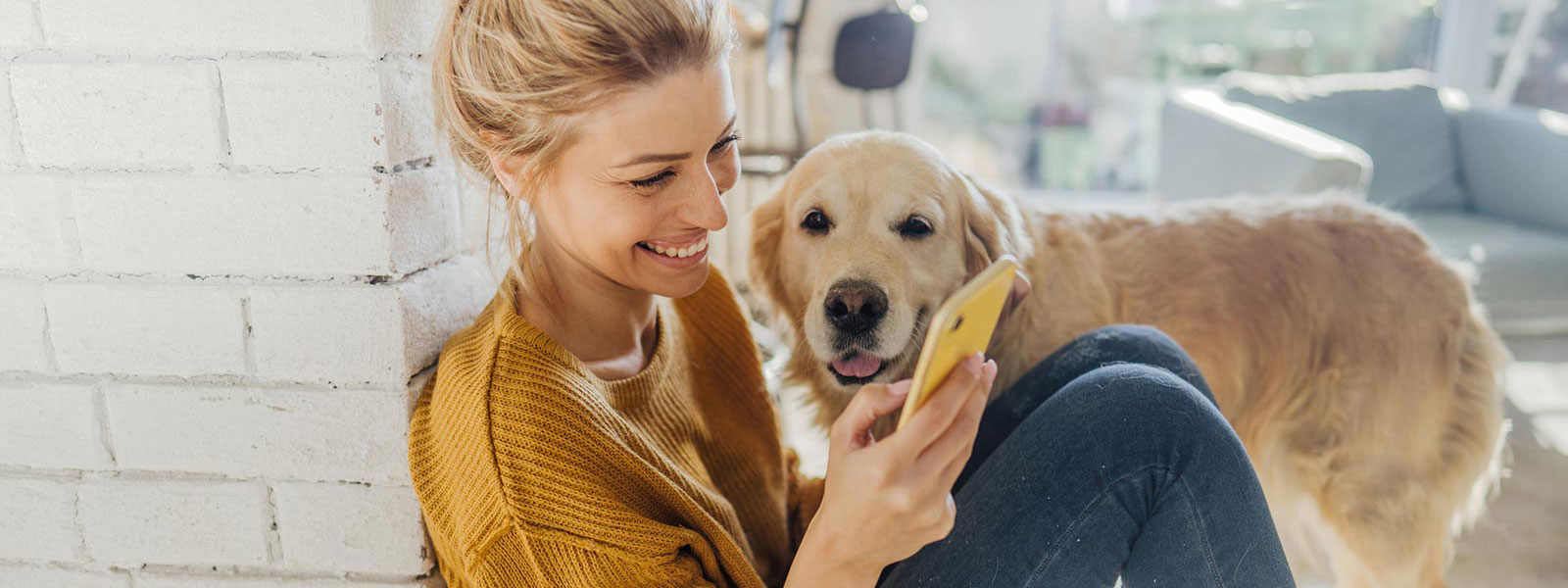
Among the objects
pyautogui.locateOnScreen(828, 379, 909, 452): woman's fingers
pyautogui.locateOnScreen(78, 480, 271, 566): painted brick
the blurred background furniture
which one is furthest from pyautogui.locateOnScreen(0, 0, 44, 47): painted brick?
the blurred background furniture

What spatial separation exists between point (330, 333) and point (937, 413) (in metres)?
0.59

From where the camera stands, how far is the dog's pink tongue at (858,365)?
4.32 ft

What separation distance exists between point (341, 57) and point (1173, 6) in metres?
4.68

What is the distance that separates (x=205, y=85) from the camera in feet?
2.93

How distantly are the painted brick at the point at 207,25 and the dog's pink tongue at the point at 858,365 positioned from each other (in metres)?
0.71

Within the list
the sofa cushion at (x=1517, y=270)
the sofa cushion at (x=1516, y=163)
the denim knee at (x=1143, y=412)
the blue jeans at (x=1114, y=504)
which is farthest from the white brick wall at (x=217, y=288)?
the sofa cushion at (x=1516, y=163)

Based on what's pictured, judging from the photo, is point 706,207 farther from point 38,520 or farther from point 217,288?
point 38,520

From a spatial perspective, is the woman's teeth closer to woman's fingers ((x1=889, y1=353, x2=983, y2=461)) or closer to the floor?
woman's fingers ((x1=889, y1=353, x2=983, y2=461))

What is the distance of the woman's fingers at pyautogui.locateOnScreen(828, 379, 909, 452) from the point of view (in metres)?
Answer: 0.75

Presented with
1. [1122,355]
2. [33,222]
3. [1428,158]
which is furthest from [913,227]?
[1428,158]

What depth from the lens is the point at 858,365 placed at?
52.0 inches

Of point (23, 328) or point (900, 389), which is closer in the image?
point (900, 389)

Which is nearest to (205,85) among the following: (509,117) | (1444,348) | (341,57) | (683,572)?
(341,57)

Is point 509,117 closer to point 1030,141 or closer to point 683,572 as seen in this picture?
point 683,572
